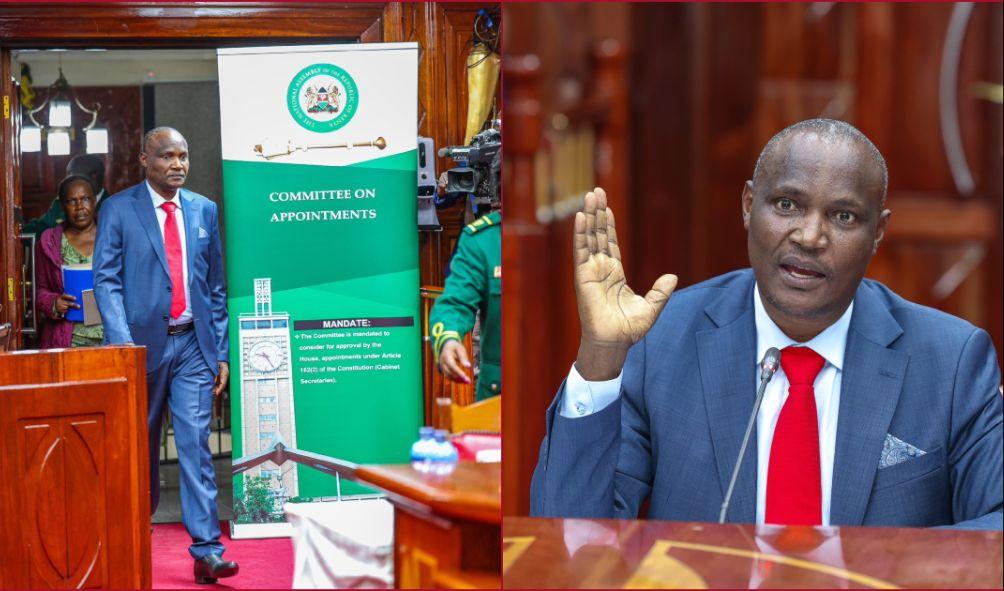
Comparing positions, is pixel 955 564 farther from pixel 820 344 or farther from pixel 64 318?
pixel 64 318

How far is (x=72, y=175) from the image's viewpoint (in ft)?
7.98

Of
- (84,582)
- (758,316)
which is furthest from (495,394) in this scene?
(84,582)

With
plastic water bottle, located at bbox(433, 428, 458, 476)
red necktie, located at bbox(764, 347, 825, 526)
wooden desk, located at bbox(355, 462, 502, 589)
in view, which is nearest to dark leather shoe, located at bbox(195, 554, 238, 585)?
wooden desk, located at bbox(355, 462, 502, 589)

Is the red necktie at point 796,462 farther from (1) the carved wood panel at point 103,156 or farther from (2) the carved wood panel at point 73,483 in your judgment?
(1) the carved wood panel at point 103,156

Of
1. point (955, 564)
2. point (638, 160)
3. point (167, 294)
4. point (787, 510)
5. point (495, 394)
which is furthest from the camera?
point (167, 294)

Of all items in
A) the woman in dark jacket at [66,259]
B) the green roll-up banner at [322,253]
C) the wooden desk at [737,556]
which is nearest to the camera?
the wooden desk at [737,556]

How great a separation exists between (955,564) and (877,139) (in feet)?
2.69

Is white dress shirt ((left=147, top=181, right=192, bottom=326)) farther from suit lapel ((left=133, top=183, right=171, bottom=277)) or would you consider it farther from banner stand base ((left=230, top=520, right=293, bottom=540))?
banner stand base ((left=230, top=520, right=293, bottom=540))

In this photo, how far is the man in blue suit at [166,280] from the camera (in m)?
2.31

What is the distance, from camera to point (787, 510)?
1.81 m

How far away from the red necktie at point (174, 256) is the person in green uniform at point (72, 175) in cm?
17

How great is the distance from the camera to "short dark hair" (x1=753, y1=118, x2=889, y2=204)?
1.80m

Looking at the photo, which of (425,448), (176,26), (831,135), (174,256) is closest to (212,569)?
(425,448)

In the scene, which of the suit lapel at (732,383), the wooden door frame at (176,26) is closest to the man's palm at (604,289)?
the suit lapel at (732,383)
